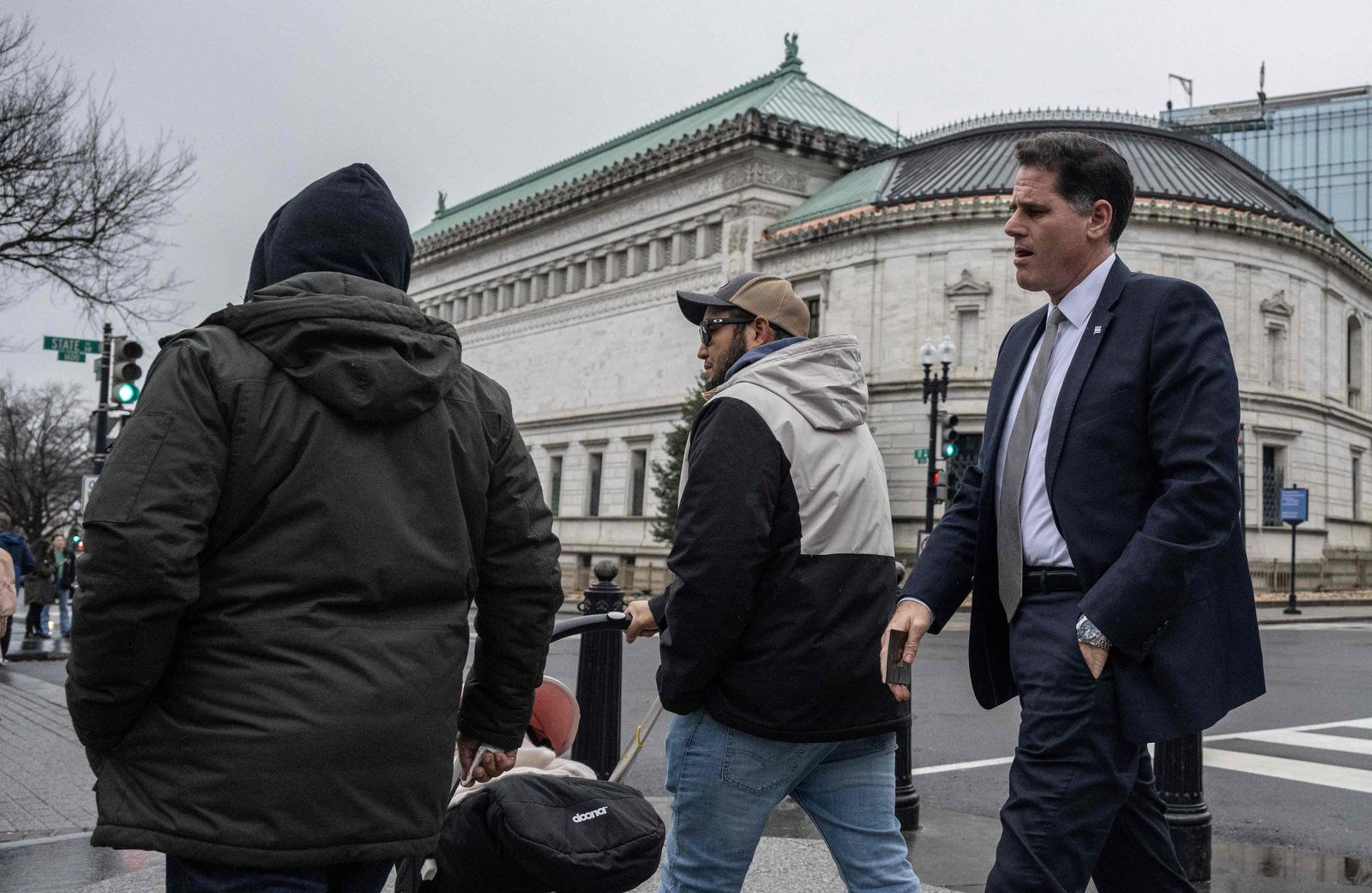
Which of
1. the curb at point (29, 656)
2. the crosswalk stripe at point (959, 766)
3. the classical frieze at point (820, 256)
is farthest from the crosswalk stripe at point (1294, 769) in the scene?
the classical frieze at point (820, 256)

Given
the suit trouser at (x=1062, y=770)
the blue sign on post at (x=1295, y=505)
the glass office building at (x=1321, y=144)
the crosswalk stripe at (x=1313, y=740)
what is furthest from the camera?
the glass office building at (x=1321, y=144)

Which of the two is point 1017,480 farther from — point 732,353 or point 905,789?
point 905,789

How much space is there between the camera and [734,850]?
12.0 ft

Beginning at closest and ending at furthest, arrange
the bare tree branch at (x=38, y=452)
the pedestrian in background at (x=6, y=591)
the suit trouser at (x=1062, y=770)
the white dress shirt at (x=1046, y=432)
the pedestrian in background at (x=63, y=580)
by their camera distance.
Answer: the suit trouser at (x=1062, y=770) < the white dress shirt at (x=1046, y=432) < the pedestrian in background at (x=6, y=591) < the pedestrian in background at (x=63, y=580) < the bare tree branch at (x=38, y=452)

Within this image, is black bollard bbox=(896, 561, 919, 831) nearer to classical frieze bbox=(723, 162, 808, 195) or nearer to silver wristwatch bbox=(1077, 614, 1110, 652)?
silver wristwatch bbox=(1077, 614, 1110, 652)

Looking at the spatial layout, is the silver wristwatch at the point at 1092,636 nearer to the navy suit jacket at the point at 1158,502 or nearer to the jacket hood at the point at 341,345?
the navy suit jacket at the point at 1158,502

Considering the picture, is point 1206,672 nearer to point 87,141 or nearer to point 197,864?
point 197,864

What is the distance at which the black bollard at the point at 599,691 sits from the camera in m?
6.80

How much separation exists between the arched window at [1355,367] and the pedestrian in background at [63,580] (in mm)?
43690

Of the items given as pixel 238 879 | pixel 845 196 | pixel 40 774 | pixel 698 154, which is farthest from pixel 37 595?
pixel 698 154

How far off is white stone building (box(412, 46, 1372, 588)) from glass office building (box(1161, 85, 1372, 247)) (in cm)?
7039

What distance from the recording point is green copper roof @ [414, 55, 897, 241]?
170 ft

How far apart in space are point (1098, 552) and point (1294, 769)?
775 centimetres

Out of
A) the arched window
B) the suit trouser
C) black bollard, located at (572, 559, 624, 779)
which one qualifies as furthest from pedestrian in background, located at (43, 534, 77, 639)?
the arched window
